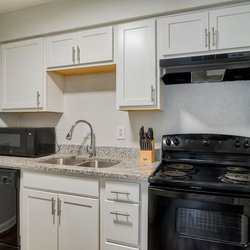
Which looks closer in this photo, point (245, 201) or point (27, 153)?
point (245, 201)

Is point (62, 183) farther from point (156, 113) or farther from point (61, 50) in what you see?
point (61, 50)

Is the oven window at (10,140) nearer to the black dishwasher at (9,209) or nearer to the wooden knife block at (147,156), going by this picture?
the black dishwasher at (9,209)

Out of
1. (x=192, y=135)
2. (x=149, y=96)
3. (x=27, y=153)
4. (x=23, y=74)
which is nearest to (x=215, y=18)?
(x=149, y=96)

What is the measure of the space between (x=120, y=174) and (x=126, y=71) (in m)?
0.84

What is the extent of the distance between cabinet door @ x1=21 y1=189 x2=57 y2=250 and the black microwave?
0.44 m

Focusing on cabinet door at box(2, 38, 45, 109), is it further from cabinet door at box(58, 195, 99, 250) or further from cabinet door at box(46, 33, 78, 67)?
cabinet door at box(58, 195, 99, 250)

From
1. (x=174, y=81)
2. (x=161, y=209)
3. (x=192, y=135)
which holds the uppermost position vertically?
(x=174, y=81)

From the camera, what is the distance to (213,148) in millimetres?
1768

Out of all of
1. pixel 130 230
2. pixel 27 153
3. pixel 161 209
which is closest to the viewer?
pixel 161 209

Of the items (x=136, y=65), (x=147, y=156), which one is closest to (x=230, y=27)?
(x=136, y=65)

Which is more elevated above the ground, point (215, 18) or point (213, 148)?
point (215, 18)

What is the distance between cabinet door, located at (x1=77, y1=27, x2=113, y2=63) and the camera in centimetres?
189

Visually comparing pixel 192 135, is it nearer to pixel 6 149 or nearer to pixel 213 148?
pixel 213 148

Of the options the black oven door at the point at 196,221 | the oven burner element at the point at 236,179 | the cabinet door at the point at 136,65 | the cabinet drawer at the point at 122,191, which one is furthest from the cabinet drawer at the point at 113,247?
the cabinet door at the point at 136,65
